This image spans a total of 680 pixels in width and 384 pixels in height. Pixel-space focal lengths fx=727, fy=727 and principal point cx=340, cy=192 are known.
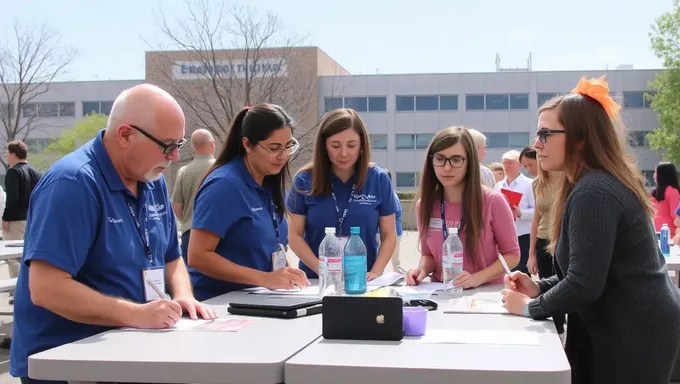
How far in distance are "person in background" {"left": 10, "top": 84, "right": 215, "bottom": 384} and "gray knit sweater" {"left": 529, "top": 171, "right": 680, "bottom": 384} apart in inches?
47.9

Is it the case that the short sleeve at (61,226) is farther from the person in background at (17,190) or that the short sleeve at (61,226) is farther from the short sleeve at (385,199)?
the person in background at (17,190)

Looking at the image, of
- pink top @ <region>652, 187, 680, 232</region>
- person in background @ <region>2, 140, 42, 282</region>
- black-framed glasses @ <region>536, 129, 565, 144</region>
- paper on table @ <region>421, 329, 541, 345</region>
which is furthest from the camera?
person in background @ <region>2, 140, 42, 282</region>

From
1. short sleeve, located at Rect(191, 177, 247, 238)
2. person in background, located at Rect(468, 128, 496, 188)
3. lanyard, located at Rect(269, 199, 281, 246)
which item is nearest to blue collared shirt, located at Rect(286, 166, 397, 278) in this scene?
lanyard, located at Rect(269, 199, 281, 246)

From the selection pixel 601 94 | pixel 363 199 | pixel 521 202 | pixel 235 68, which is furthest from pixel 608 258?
pixel 235 68

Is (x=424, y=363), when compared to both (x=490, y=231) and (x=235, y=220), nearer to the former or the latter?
(x=235, y=220)

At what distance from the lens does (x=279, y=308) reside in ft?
8.13

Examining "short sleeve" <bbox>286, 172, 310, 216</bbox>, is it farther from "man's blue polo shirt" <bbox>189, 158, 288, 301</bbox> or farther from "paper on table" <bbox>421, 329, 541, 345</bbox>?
"paper on table" <bbox>421, 329, 541, 345</bbox>

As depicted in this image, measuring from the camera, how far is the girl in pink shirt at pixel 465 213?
130 inches

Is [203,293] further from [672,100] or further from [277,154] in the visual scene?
[672,100]

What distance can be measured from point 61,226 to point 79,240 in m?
0.07

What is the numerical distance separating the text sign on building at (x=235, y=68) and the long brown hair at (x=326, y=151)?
17.2 meters

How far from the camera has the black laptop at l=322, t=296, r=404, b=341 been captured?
2064 millimetres

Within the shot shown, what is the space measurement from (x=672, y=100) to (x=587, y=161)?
1372 inches

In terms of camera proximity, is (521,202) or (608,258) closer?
(608,258)
